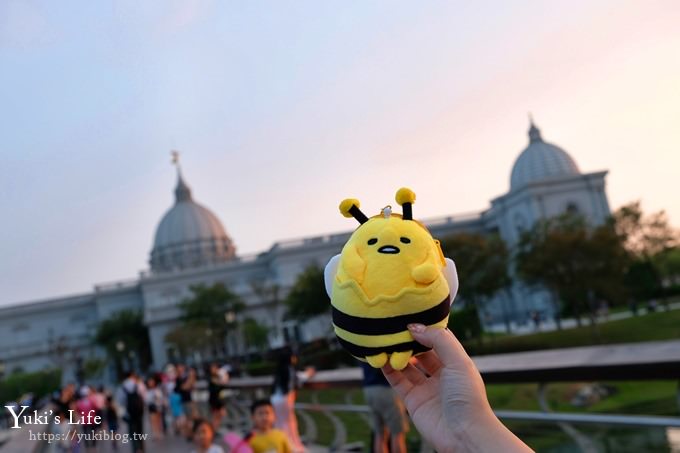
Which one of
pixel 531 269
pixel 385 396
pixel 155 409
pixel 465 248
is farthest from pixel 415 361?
pixel 465 248

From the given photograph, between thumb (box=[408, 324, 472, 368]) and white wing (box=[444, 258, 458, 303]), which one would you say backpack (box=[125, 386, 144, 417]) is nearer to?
white wing (box=[444, 258, 458, 303])

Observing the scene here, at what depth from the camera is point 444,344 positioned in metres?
2.16

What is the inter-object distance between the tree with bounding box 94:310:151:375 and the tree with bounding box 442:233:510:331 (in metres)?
32.0

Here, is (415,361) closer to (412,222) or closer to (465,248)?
(412,222)

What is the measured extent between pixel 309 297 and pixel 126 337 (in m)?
22.6

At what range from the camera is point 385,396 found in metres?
6.05

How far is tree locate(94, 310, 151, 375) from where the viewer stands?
58188mm

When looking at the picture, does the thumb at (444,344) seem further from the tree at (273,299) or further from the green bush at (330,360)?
the tree at (273,299)

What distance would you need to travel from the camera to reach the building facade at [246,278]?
5159cm

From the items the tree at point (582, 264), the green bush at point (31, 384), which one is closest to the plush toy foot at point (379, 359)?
the tree at point (582, 264)

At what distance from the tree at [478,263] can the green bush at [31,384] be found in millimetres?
28147

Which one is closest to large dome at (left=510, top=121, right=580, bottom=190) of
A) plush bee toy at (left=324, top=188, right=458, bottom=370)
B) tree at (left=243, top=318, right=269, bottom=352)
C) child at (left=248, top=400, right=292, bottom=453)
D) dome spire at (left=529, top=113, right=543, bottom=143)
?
dome spire at (left=529, top=113, right=543, bottom=143)

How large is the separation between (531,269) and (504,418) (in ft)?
85.2

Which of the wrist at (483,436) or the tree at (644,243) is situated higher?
the tree at (644,243)
